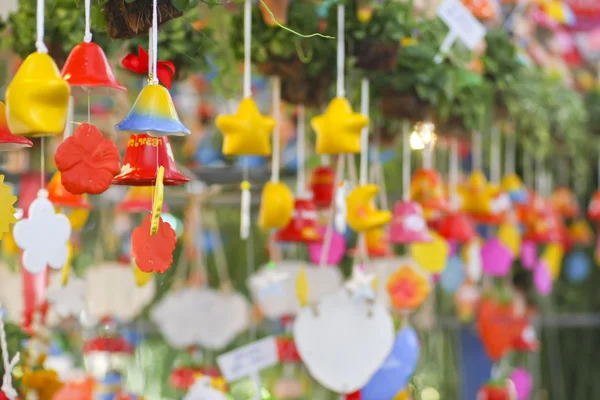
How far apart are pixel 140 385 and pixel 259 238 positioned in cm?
153

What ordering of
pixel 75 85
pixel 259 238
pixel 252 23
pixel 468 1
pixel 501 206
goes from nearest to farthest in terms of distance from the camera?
pixel 75 85, pixel 252 23, pixel 468 1, pixel 501 206, pixel 259 238

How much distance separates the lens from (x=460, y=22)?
6.35 feet

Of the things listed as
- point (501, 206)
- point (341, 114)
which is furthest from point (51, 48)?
point (501, 206)

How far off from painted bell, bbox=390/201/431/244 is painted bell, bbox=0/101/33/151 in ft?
3.33

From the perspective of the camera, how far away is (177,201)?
279cm

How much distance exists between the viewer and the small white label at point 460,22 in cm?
193

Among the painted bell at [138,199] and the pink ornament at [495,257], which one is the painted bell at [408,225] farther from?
the pink ornament at [495,257]

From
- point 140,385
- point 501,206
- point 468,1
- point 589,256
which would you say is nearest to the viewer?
point 140,385

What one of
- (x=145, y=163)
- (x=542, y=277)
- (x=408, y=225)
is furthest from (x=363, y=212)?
(x=542, y=277)

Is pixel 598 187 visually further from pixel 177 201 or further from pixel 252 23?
pixel 252 23

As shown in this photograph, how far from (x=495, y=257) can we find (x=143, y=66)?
1.78 metres

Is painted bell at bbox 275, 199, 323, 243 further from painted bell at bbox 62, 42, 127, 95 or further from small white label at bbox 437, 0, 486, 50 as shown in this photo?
painted bell at bbox 62, 42, 127, 95

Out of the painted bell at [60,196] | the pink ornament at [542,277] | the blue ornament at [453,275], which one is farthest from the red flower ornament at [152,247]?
the blue ornament at [453,275]

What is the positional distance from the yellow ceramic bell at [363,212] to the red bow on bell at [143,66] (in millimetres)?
575
